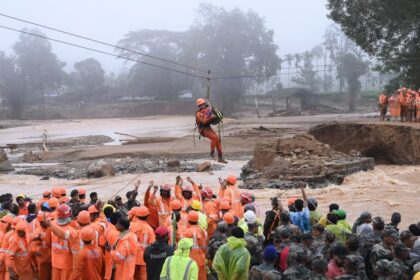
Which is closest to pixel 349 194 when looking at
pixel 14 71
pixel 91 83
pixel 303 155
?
pixel 303 155

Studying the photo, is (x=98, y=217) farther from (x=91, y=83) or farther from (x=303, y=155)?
(x=91, y=83)

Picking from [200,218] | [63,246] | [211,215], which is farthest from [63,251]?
[211,215]

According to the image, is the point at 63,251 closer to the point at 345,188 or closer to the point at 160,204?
the point at 160,204

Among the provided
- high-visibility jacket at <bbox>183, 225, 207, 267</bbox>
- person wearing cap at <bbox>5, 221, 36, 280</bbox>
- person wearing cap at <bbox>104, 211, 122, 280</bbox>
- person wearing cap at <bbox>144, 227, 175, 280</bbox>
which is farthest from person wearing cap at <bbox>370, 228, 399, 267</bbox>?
person wearing cap at <bbox>5, 221, 36, 280</bbox>

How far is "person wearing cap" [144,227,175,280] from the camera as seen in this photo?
775cm

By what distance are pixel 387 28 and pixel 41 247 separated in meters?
33.5

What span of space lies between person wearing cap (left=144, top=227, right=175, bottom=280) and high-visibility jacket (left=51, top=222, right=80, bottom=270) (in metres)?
1.43

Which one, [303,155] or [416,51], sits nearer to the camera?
[303,155]

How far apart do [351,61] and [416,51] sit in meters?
43.2

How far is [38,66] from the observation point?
9894 cm

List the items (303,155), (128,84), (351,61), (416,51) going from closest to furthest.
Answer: (303,155), (416,51), (351,61), (128,84)

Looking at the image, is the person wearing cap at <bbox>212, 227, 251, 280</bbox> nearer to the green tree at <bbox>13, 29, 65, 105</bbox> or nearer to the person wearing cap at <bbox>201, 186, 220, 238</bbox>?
the person wearing cap at <bbox>201, 186, 220, 238</bbox>

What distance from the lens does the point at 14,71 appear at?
96875 mm

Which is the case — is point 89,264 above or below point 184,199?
below
